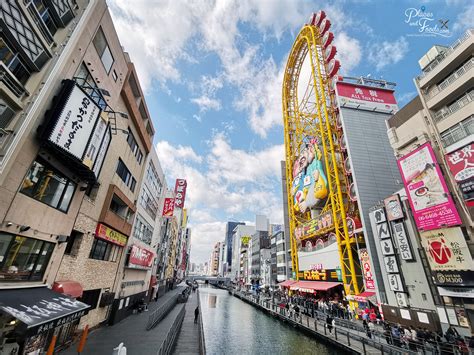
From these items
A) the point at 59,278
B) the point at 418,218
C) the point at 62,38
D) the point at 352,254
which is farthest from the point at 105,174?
the point at 352,254

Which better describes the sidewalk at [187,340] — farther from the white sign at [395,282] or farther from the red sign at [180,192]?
the red sign at [180,192]

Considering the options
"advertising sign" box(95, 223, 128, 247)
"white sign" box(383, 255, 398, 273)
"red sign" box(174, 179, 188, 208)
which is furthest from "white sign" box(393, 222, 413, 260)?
"red sign" box(174, 179, 188, 208)

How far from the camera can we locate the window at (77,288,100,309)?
55.4 ft

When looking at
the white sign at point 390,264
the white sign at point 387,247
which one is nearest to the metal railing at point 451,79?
the white sign at point 387,247

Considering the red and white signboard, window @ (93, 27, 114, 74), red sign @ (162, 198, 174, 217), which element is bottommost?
red sign @ (162, 198, 174, 217)

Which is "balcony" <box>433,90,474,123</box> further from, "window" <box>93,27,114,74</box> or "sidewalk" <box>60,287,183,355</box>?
"sidewalk" <box>60,287,183,355</box>

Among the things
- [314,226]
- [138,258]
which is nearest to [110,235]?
[138,258]

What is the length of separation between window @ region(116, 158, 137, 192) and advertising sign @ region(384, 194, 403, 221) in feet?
94.0

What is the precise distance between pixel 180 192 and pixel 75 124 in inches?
1408

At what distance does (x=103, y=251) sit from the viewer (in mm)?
19719

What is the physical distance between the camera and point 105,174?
18406mm

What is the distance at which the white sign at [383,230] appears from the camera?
2460 cm

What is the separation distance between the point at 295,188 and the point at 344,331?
3425cm

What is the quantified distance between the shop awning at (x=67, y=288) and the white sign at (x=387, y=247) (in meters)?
28.2
